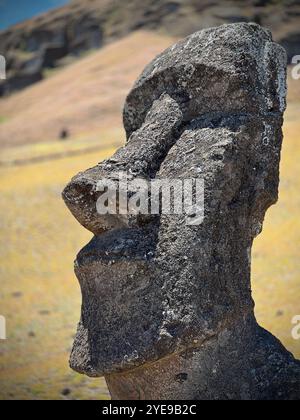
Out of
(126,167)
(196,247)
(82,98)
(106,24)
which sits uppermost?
(106,24)

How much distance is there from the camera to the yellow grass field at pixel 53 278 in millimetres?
6898

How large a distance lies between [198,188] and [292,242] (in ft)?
23.5

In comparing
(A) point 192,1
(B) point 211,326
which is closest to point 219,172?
(B) point 211,326

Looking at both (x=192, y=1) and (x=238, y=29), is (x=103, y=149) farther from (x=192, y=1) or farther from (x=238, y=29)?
(x=192, y=1)

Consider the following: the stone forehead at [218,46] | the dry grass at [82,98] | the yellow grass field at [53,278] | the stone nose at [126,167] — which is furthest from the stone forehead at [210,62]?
the dry grass at [82,98]

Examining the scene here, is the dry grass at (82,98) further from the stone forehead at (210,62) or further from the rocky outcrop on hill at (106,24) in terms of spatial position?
the stone forehead at (210,62)

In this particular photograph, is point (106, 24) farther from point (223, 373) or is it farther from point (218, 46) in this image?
point (223, 373)

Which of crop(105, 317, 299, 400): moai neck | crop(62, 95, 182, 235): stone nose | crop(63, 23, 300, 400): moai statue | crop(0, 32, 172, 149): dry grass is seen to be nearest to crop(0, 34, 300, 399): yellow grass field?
crop(105, 317, 299, 400): moai neck

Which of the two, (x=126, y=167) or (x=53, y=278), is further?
(x=53, y=278)

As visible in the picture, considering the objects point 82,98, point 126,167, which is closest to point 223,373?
point 126,167

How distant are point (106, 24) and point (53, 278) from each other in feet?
133

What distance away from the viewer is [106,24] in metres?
47.8

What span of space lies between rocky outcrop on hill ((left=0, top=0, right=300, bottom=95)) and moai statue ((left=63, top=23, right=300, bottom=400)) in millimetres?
26316

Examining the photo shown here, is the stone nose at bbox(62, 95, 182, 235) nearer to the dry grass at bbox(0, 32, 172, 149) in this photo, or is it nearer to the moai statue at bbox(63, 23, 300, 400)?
the moai statue at bbox(63, 23, 300, 400)
